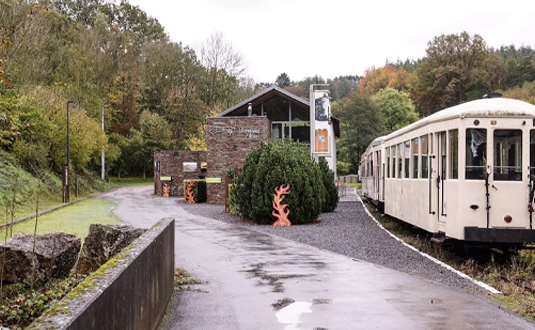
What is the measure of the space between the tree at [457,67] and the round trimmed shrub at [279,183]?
62.5 meters

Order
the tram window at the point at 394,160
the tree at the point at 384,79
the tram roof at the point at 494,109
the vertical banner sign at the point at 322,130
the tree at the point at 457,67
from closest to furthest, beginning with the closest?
the tram roof at the point at 494,109 < the tram window at the point at 394,160 < the vertical banner sign at the point at 322,130 < the tree at the point at 457,67 < the tree at the point at 384,79

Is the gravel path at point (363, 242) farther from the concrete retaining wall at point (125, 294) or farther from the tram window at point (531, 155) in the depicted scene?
the concrete retaining wall at point (125, 294)

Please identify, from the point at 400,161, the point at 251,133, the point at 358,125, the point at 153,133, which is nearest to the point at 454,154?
the point at 400,161

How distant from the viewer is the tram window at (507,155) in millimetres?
13188

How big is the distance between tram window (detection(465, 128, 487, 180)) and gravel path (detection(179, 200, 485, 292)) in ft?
5.87

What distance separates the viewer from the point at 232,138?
38.2m

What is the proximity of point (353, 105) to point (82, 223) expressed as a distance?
196ft

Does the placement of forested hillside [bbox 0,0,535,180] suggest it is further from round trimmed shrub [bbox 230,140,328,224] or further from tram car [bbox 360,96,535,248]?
tram car [bbox 360,96,535,248]

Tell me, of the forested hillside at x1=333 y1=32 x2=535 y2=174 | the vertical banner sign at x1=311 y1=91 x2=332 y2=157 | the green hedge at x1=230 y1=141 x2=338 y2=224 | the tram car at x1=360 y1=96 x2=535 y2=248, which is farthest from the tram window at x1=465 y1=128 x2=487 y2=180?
the forested hillside at x1=333 y1=32 x2=535 y2=174

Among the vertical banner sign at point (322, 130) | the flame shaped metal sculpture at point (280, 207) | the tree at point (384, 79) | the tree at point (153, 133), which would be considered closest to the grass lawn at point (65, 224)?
the flame shaped metal sculpture at point (280, 207)

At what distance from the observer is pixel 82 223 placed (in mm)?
24594

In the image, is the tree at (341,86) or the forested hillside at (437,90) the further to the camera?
the tree at (341,86)

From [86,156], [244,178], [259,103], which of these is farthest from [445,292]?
[86,156]

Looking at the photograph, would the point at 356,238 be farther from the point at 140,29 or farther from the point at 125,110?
the point at 140,29
